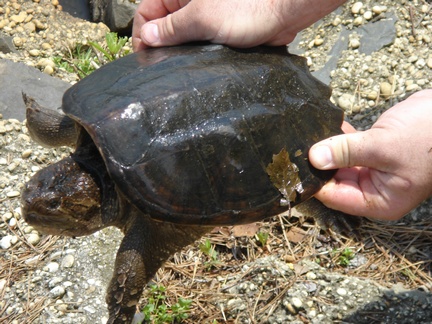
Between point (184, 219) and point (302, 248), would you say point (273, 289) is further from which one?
point (184, 219)

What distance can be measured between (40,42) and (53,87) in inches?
37.6

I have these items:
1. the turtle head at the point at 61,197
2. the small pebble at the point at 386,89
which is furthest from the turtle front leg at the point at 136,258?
the small pebble at the point at 386,89

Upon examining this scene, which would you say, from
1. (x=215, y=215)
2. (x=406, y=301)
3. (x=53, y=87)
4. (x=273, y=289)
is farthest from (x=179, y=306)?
(x=53, y=87)

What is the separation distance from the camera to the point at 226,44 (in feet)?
8.15

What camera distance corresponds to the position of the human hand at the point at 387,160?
7.55ft

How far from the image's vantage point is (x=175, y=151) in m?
2.08

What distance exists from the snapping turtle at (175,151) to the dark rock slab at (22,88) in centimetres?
134

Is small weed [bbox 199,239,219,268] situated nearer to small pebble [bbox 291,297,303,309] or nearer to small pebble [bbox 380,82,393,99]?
small pebble [bbox 291,297,303,309]

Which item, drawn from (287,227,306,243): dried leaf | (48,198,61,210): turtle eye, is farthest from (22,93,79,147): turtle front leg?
(287,227,306,243): dried leaf

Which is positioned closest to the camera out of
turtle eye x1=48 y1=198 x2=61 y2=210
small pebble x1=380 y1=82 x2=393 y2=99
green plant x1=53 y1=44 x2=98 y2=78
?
turtle eye x1=48 y1=198 x2=61 y2=210

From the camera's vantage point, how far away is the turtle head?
221 cm

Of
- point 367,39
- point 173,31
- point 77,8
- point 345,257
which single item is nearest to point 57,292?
point 173,31

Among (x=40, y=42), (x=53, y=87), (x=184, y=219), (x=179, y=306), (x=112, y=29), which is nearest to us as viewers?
(x=184, y=219)

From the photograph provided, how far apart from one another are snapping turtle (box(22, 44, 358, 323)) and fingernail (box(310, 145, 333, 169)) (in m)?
0.04
